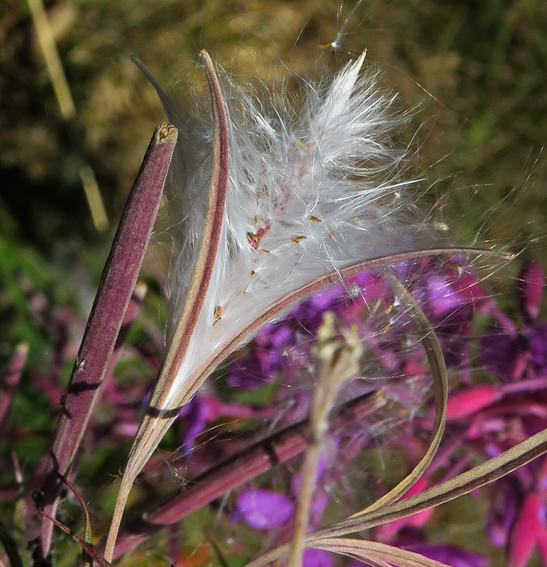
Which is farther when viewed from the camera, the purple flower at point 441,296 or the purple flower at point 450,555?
the purple flower at point 450,555

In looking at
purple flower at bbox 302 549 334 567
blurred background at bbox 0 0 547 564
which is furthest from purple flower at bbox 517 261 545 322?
blurred background at bbox 0 0 547 564

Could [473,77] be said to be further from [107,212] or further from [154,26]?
[107,212]

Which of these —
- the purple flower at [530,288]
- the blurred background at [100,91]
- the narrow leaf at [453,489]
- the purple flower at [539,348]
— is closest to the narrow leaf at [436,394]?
the narrow leaf at [453,489]

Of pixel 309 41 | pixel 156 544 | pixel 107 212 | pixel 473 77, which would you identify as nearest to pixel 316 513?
pixel 156 544

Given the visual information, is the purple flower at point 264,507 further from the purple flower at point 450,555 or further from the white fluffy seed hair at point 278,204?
the white fluffy seed hair at point 278,204

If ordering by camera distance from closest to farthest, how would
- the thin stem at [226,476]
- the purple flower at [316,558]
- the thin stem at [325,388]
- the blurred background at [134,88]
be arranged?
the thin stem at [325,388] → the thin stem at [226,476] → the purple flower at [316,558] → the blurred background at [134,88]

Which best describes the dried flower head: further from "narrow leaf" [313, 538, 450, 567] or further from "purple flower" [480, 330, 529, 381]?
"purple flower" [480, 330, 529, 381]
